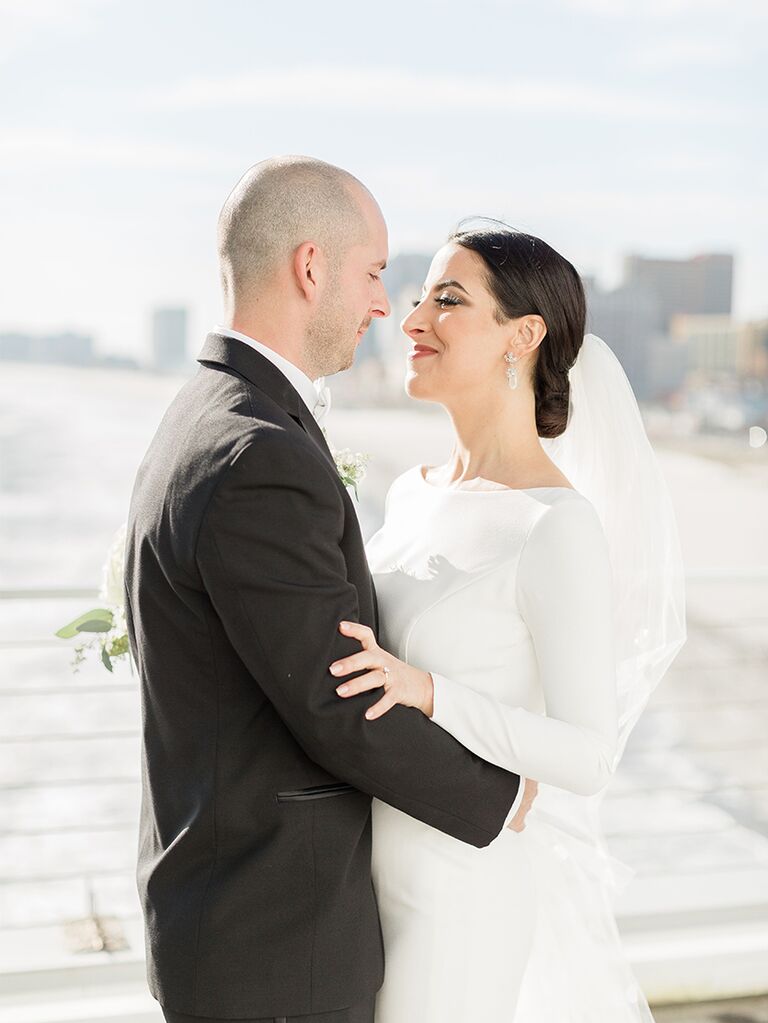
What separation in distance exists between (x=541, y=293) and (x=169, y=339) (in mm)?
23518

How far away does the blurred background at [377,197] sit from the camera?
81.3ft

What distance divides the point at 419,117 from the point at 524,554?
90.1 feet

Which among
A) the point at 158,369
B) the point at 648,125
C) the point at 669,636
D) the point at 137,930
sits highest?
the point at 648,125

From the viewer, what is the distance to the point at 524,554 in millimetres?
1612

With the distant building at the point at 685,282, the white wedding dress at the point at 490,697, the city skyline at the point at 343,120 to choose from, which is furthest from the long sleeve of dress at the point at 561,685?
the distant building at the point at 685,282

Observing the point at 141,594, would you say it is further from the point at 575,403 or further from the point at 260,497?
the point at 575,403

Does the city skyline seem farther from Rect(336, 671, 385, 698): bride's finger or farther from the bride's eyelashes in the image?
Rect(336, 671, 385, 698): bride's finger

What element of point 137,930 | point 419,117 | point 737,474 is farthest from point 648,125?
point 137,930

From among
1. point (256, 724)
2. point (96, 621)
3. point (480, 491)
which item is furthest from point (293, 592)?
point (96, 621)

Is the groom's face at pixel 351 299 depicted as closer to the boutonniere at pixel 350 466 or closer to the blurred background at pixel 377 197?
the boutonniere at pixel 350 466

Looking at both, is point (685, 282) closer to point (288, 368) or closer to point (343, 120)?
point (343, 120)

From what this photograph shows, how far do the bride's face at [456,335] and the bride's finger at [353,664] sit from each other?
24.1 inches

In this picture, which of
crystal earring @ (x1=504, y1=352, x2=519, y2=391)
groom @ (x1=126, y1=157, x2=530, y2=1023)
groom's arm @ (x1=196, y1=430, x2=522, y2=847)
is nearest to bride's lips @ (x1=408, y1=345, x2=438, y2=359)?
crystal earring @ (x1=504, y1=352, x2=519, y2=391)

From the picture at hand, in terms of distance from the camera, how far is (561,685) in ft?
5.07
